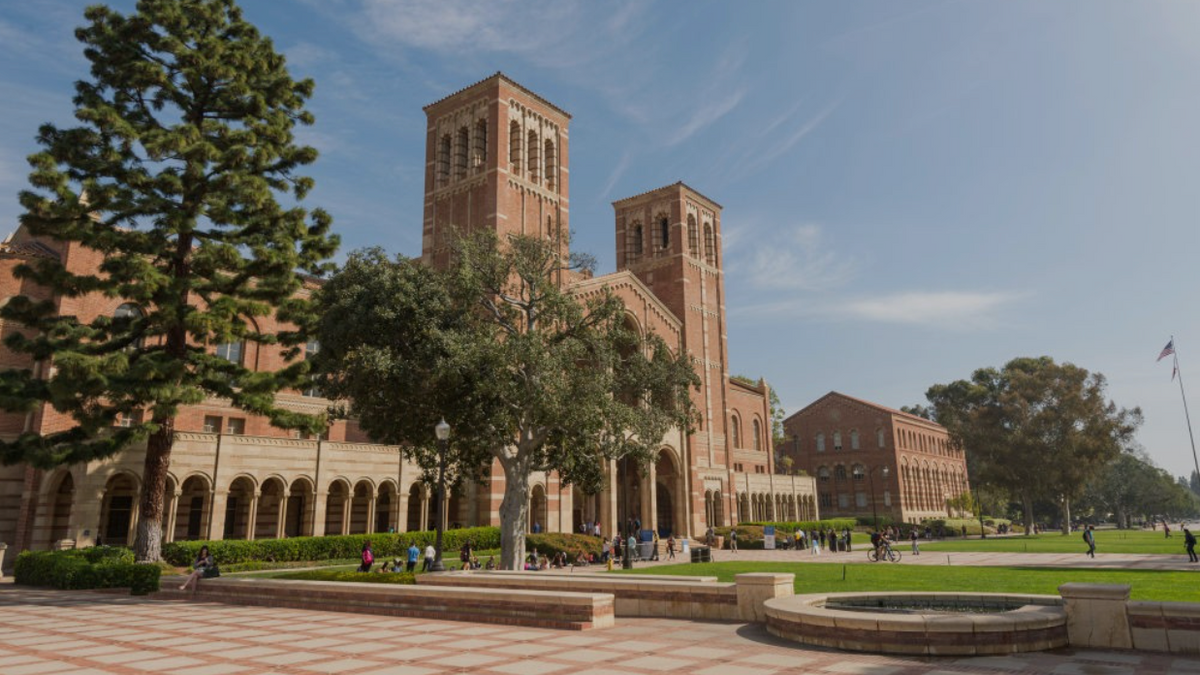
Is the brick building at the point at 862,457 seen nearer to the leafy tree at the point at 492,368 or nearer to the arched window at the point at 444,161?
the arched window at the point at 444,161

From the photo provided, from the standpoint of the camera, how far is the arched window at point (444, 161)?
146ft

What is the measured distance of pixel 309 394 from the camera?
126 ft

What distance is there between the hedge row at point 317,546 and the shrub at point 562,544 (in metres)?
2.25

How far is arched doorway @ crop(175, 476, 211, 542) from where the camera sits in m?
31.0

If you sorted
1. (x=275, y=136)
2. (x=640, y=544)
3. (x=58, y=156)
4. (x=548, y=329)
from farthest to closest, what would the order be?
(x=640, y=544), (x=548, y=329), (x=275, y=136), (x=58, y=156)

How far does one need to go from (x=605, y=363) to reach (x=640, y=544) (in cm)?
1476

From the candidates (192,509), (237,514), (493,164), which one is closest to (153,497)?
(192,509)

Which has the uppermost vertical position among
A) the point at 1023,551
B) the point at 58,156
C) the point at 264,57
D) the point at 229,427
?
the point at 264,57

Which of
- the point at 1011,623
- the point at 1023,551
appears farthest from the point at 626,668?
the point at 1023,551

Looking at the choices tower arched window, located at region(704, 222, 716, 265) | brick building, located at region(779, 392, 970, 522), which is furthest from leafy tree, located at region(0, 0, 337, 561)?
brick building, located at region(779, 392, 970, 522)

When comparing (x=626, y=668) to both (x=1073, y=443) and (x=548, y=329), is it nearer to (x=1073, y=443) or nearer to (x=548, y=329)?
(x=548, y=329)

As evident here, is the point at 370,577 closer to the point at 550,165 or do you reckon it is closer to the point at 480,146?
the point at 480,146

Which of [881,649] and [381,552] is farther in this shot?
[381,552]

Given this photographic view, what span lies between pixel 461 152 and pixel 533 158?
14.6 ft
